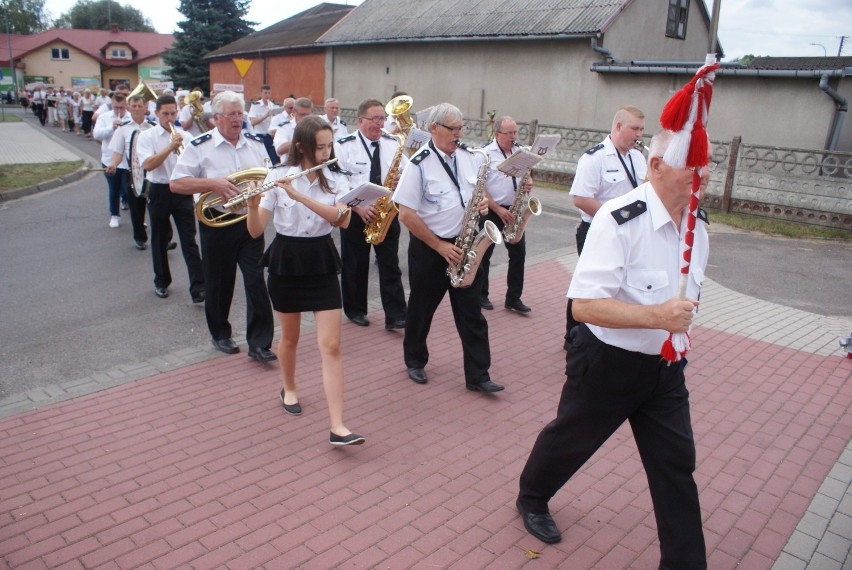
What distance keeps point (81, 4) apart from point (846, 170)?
112 m

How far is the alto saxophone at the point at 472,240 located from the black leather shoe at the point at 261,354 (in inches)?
67.9

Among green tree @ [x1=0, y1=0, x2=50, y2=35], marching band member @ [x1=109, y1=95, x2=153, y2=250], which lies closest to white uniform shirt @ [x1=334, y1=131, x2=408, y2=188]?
marching band member @ [x1=109, y1=95, x2=153, y2=250]

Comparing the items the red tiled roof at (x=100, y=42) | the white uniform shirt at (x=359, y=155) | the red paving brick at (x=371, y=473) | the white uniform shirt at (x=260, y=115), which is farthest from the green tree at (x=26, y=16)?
the red paving brick at (x=371, y=473)

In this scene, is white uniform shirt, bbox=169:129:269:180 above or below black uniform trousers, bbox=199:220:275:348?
above

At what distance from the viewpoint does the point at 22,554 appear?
3.36m

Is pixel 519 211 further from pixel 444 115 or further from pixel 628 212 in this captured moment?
pixel 628 212

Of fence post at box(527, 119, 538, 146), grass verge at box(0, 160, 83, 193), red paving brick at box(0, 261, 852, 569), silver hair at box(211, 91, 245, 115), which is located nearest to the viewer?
red paving brick at box(0, 261, 852, 569)

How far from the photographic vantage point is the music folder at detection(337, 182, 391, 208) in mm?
4609

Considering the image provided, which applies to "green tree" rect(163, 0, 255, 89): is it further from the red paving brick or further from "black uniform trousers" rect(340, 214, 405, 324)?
the red paving brick

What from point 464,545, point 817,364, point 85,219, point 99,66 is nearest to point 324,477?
point 464,545

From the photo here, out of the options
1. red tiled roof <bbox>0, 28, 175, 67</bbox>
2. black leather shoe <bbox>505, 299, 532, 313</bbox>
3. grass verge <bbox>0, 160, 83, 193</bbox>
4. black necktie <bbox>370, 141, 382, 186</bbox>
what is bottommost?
black leather shoe <bbox>505, 299, 532, 313</bbox>

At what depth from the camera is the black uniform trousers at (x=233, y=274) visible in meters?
5.79

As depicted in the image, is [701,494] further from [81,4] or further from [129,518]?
[81,4]

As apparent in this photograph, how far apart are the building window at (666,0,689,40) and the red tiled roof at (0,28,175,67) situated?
184ft
